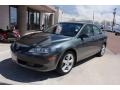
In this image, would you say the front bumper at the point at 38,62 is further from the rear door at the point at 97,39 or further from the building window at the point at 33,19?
the building window at the point at 33,19

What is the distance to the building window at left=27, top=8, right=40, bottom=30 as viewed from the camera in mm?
19750

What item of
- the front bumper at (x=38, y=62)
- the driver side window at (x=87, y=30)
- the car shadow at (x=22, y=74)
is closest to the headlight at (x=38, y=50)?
the front bumper at (x=38, y=62)

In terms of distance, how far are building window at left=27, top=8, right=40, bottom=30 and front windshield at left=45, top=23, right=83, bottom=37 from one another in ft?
45.1

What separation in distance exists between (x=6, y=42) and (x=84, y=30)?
5.11 m

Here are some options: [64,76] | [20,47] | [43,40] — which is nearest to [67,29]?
[43,40]

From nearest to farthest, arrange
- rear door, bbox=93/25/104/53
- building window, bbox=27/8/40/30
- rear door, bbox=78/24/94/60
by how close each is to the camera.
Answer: rear door, bbox=78/24/94/60, rear door, bbox=93/25/104/53, building window, bbox=27/8/40/30

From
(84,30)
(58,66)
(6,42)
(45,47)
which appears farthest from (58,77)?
(6,42)

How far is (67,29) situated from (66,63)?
127 centimetres

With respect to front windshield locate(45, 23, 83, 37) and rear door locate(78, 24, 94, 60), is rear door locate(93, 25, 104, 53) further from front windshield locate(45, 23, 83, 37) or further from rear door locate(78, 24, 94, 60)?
front windshield locate(45, 23, 83, 37)

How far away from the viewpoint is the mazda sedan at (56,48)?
4422mm

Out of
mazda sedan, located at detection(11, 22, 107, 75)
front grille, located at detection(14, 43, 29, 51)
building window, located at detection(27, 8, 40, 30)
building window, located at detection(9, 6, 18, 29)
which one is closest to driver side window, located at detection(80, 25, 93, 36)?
mazda sedan, located at detection(11, 22, 107, 75)

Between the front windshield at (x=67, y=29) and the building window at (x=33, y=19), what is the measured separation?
13760 millimetres
